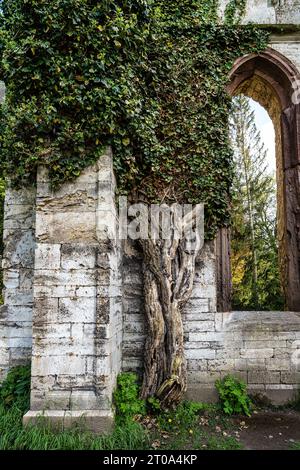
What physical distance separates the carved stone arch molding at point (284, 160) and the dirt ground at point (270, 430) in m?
1.43

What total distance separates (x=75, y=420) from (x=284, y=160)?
4.66 m

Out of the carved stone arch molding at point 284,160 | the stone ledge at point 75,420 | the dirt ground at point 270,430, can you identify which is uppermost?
the carved stone arch molding at point 284,160

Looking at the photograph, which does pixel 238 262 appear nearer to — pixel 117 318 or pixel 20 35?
pixel 117 318

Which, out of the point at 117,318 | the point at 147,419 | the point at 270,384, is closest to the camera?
the point at 147,419

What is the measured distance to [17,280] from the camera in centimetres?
442

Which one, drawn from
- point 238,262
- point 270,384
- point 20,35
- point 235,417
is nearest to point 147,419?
point 235,417

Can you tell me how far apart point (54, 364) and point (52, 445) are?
732 mm

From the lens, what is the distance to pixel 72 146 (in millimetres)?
3715

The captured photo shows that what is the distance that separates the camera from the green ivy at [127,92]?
11.8 feet

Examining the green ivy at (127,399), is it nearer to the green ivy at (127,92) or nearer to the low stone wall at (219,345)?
the low stone wall at (219,345)

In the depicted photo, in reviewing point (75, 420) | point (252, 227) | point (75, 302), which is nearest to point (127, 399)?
point (75, 420)

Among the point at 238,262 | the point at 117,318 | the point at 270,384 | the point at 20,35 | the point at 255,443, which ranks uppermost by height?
the point at 20,35

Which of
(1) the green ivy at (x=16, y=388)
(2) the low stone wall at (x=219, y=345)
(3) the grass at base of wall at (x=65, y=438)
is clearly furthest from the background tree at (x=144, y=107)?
(1) the green ivy at (x=16, y=388)

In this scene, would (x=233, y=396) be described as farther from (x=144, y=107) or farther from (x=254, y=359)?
(x=144, y=107)
